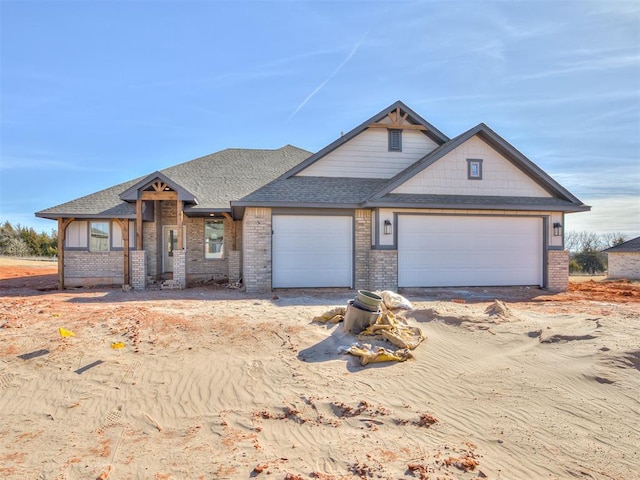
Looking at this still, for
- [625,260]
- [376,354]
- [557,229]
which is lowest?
[376,354]

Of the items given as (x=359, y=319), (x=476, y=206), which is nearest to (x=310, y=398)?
(x=359, y=319)

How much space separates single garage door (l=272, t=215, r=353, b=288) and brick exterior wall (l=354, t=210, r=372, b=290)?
0.21 m

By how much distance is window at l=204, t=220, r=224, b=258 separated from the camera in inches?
687

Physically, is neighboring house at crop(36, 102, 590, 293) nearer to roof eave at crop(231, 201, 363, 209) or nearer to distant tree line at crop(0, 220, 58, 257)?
roof eave at crop(231, 201, 363, 209)

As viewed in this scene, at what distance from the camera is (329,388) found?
17.9 ft

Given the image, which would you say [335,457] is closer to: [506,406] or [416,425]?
[416,425]

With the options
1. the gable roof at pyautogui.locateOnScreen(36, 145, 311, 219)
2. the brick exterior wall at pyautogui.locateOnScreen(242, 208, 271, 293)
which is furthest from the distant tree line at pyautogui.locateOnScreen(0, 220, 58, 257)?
the brick exterior wall at pyautogui.locateOnScreen(242, 208, 271, 293)

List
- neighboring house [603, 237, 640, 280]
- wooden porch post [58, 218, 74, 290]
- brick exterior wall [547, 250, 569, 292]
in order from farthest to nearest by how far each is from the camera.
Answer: neighboring house [603, 237, 640, 280]
wooden porch post [58, 218, 74, 290]
brick exterior wall [547, 250, 569, 292]

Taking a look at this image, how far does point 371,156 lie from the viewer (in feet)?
49.2

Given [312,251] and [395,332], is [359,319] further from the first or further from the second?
[312,251]

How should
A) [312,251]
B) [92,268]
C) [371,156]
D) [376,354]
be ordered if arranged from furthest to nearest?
[92,268] → [371,156] → [312,251] → [376,354]

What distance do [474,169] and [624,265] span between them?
16818mm

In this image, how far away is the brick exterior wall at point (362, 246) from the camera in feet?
45.0

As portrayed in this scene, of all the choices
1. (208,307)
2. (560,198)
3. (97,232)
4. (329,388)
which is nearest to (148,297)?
(208,307)
